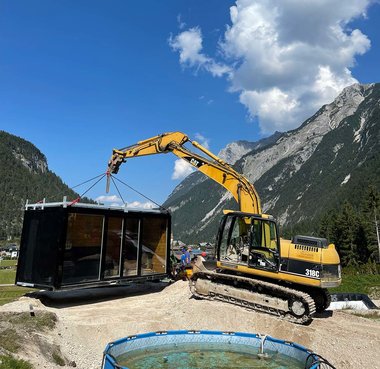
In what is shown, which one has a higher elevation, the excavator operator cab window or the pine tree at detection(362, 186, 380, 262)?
the pine tree at detection(362, 186, 380, 262)

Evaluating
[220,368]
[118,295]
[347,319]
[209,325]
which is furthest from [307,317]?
[118,295]

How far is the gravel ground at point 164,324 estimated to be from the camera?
11859mm

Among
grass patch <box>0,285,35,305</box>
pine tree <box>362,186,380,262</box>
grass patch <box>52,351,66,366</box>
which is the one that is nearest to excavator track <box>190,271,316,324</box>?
grass patch <box>52,351,66,366</box>

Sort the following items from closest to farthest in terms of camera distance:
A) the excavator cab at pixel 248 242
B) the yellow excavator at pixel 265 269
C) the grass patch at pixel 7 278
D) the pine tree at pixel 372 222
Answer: the yellow excavator at pixel 265 269 < the excavator cab at pixel 248 242 < the grass patch at pixel 7 278 < the pine tree at pixel 372 222

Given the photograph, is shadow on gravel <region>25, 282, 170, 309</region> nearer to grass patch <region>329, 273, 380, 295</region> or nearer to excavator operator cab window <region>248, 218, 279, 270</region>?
excavator operator cab window <region>248, 218, 279, 270</region>

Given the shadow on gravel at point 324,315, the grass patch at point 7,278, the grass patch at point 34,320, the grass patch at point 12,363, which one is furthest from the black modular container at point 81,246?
the grass patch at point 7,278

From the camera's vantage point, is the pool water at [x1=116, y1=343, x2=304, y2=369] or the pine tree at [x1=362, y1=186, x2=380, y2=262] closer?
the pool water at [x1=116, y1=343, x2=304, y2=369]

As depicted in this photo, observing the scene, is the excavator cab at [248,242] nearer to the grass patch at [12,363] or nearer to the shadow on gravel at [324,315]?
the shadow on gravel at [324,315]

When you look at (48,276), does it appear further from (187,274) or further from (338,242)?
(338,242)

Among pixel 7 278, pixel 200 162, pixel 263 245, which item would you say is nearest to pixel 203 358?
pixel 263 245

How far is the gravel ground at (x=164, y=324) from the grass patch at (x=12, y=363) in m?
0.73

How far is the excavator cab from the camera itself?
16.0 metres

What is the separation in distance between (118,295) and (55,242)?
421 cm

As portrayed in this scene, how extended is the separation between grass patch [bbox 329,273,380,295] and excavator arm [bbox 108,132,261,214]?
22.8m
